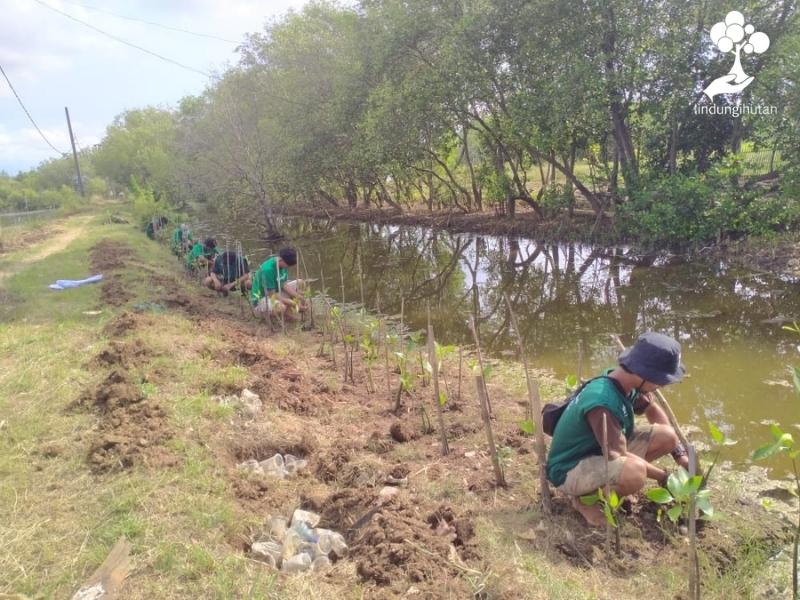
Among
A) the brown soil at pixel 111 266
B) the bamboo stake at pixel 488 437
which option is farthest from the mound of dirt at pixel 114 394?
the brown soil at pixel 111 266

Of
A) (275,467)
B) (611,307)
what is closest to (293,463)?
(275,467)

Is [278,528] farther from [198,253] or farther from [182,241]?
[182,241]

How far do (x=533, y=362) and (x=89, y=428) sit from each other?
4738 mm

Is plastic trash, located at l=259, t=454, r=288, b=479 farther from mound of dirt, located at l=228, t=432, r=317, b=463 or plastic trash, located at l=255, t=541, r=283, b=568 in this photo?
plastic trash, located at l=255, t=541, r=283, b=568

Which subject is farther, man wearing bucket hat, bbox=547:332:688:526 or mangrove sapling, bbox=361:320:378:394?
mangrove sapling, bbox=361:320:378:394

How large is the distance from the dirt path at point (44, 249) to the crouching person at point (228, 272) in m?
5.61

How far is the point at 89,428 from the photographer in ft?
14.3

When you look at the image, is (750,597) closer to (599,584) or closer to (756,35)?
(599,584)

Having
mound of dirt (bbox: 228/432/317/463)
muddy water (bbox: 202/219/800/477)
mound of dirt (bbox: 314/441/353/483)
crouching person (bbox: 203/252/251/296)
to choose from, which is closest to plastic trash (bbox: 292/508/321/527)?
mound of dirt (bbox: 314/441/353/483)

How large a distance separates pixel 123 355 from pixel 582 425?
4674 millimetres

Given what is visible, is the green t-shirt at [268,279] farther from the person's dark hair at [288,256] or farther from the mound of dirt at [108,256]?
the mound of dirt at [108,256]

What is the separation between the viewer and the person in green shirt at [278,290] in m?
8.11

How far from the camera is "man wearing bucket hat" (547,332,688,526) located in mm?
2936

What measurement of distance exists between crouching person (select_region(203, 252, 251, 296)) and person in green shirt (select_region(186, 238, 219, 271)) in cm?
166
